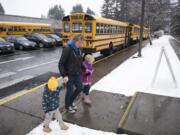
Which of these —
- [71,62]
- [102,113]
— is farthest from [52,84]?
[102,113]

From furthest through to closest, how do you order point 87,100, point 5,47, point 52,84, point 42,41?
1. point 42,41
2. point 5,47
3. point 87,100
4. point 52,84

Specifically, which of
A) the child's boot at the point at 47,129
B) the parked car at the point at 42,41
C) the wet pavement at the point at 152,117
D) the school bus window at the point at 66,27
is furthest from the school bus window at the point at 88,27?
the parked car at the point at 42,41

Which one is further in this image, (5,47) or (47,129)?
(5,47)

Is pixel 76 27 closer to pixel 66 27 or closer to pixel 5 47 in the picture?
pixel 66 27

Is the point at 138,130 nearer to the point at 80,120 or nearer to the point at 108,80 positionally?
the point at 80,120

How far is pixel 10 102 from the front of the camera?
225 inches

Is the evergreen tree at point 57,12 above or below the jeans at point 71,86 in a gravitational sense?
above

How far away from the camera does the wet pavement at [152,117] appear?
406 cm

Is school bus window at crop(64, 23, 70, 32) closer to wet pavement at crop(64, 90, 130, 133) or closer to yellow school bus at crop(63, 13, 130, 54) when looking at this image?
yellow school bus at crop(63, 13, 130, 54)

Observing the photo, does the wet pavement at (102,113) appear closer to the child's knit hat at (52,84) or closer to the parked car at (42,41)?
the child's knit hat at (52,84)

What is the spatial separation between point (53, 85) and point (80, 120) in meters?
1.26

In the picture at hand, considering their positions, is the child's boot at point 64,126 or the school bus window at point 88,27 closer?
the child's boot at point 64,126

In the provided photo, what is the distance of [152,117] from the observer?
460 centimetres

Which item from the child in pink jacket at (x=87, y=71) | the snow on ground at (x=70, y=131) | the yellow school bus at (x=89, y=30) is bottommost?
the snow on ground at (x=70, y=131)
